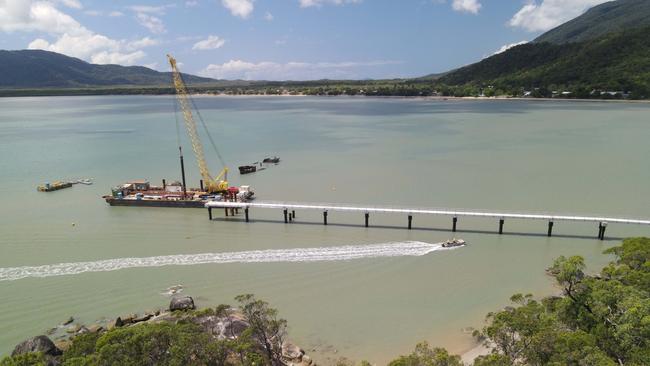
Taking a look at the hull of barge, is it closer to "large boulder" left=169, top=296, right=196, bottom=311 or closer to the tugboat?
"large boulder" left=169, top=296, right=196, bottom=311

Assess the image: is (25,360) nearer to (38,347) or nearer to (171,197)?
(38,347)

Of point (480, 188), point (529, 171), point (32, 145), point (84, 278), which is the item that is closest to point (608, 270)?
point (480, 188)

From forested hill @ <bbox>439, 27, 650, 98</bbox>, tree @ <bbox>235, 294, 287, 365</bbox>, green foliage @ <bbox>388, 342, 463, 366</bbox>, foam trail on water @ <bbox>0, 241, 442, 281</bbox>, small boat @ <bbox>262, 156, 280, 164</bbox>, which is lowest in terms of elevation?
foam trail on water @ <bbox>0, 241, 442, 281</bbox>

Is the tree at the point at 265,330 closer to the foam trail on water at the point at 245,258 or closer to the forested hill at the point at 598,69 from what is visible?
the foam trail on water at the point at 245,258

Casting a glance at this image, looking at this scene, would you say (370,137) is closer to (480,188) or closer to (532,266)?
(480,188)

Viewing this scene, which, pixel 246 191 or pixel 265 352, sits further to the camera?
pixel 246 191

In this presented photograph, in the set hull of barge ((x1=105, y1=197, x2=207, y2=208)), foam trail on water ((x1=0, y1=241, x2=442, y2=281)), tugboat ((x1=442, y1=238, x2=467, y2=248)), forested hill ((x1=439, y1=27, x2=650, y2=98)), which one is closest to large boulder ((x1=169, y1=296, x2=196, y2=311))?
foam trail on water ((x1=0, y1=241, x2=442, y2=281))

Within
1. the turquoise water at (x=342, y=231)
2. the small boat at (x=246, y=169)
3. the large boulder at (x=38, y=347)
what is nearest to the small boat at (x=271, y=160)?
the turquoise water at (x=342, y=231)
